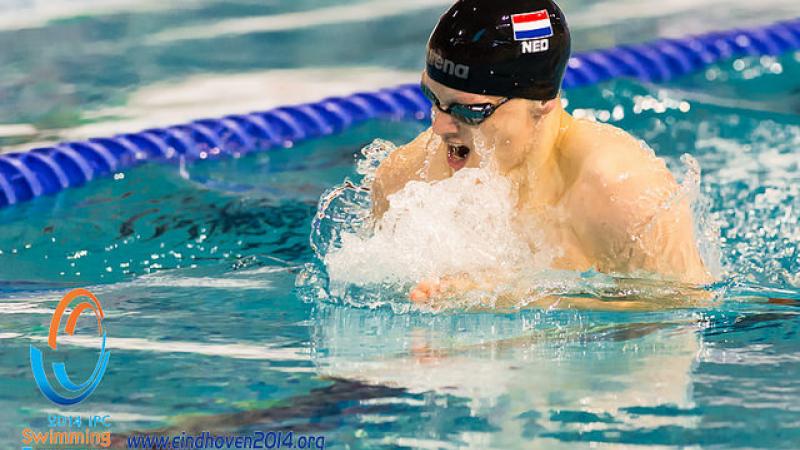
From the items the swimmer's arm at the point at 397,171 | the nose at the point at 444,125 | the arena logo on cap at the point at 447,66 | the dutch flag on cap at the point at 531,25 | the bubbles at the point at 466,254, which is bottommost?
the bubbles at the point at 466,254

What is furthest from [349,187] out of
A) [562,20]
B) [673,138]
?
[673,138]

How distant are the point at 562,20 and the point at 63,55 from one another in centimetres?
391

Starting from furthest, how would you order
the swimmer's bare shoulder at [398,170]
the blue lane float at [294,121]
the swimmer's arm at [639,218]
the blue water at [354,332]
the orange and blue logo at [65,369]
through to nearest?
the blue lane float at [294,121] → the swimmer's bare shoulder at [398,170] → the swimmer's arm at [639,218] → the orange and blue logo at [65,369] → the blue water at [354,332]

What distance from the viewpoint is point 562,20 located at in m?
3.04

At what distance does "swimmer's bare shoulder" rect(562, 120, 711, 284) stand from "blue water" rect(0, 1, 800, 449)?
13cm

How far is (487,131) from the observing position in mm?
3029

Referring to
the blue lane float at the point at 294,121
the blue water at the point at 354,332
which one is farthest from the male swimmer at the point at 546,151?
the blue lane float at the point at 294,121

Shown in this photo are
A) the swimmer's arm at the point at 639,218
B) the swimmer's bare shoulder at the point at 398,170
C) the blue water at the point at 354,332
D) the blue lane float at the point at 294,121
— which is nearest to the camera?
the blue water at the point at 354,332

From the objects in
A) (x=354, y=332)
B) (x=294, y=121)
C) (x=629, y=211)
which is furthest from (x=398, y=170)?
(x=294, y=121)

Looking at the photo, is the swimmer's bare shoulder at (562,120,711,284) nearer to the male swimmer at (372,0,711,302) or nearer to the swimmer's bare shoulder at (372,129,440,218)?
the male swimmer at (372,0,711,302)

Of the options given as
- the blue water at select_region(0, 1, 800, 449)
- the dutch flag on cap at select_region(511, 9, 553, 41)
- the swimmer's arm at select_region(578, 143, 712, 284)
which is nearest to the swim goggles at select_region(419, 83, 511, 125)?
the dutch flag on cap at select_region(511, 9, 553, 41)

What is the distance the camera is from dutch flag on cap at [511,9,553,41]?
2.96 m

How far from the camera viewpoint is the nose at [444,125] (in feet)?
9.85

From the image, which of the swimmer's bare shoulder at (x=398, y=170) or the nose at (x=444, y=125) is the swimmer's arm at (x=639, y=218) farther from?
the swimmer's bare shoulder at (x=398, y=170)
